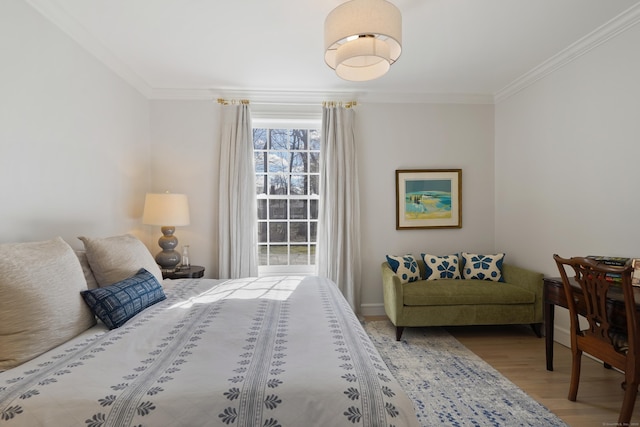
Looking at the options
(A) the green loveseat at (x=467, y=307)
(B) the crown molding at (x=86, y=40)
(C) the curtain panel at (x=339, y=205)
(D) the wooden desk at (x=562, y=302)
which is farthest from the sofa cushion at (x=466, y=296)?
(B) the crown molding at (x=86, y=40)

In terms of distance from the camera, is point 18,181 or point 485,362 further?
point 485,362

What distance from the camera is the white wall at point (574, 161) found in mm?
2643

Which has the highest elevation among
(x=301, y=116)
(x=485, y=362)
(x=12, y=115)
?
(x=301, y=116)

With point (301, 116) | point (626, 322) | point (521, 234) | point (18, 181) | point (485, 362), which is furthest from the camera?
point (301, 116)

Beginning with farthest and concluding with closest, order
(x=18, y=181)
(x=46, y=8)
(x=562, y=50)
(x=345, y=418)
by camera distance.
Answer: (x=562, y=50) → (x=46, y=8) → (x=18, y=181) → (x=345, y=418)

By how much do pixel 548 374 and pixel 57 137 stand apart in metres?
4.12


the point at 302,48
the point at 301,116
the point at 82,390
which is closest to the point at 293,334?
the point at 82,390

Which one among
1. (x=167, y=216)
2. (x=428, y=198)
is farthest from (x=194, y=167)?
(x=428, y=198)

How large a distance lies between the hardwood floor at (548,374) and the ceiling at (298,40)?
2692mm

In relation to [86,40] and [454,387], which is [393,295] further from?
[86,40]

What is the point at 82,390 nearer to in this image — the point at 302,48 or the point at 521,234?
the point at 302,48

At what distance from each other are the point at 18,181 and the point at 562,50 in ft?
14.5

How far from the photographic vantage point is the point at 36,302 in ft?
5.05

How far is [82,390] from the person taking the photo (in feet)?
3.80
